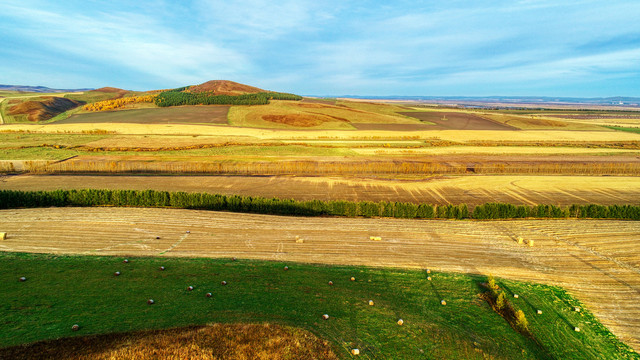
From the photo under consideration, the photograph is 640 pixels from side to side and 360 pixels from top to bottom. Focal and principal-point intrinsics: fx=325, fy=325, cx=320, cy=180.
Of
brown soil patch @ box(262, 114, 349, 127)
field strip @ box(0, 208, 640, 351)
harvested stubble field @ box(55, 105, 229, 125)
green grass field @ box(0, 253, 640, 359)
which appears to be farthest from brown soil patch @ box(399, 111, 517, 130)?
green grass field @ box(0, 253, 640, 359)

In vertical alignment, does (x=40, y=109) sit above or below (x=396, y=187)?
above

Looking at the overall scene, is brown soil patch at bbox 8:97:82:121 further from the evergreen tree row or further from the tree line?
the tree line

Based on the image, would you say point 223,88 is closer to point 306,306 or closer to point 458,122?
point 458,122

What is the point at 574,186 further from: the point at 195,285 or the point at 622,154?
the point at 195,285

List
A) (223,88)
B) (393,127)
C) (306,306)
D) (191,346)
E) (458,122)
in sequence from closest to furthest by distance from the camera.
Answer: (191,346) → (306,306) → (393,127) → (458,122) → (223,88)

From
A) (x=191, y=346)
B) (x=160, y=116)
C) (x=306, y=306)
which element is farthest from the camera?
(x=160, y=116)

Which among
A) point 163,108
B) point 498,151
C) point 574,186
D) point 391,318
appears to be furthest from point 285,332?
point 163,108

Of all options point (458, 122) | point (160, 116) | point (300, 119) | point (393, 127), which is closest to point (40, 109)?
point (160, 116)
